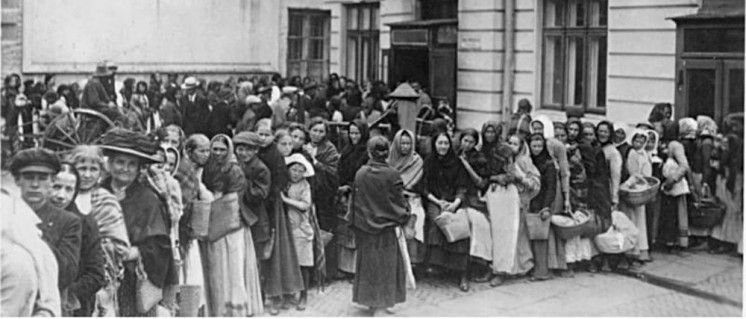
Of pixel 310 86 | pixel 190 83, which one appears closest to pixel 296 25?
pixel 310 86

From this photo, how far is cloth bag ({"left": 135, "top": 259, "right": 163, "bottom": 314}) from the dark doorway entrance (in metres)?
8.88

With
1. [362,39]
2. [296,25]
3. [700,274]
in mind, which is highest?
[362,39]

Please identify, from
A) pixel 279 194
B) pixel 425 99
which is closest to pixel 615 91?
pixel 425 99

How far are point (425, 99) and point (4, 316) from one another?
28.1 ft

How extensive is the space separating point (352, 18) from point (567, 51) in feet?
14.6

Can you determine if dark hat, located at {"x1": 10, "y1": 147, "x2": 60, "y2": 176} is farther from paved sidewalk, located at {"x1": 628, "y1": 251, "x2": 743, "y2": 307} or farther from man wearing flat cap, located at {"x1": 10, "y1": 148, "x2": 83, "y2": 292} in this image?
paved sidewalk, located at {"x1": 628, "y1": 251, "x2": 743, "y2": 307}

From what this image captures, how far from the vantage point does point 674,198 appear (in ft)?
28.6

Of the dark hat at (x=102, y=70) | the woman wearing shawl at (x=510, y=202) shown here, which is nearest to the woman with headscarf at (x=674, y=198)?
the woman wearing shawl at (x=510, y=202)

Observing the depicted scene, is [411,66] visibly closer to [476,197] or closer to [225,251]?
[476,197]

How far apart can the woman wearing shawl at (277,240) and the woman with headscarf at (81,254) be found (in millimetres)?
1797

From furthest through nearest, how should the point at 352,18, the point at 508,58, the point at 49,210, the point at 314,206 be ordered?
the point at 352,18, the point at 508,58, the point at 314,206, the point at 49,210

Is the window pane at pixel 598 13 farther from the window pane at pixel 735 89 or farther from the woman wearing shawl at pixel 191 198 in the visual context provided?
the woman wearing shawl at pixel 191 198

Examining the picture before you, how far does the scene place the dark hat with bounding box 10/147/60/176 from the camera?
5.17m

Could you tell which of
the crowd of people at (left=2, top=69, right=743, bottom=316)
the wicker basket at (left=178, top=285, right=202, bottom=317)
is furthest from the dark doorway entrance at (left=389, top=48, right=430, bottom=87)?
the wicker basket at (left=178, top=285, right=202, bottom=317)
